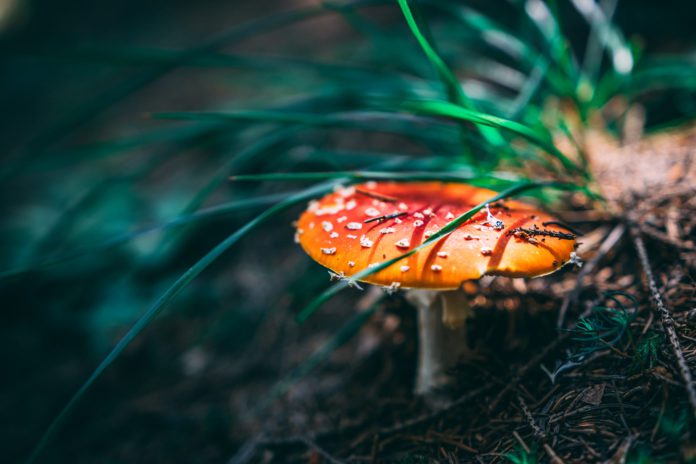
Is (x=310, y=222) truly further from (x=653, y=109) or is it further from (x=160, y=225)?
(x=653, y=109)

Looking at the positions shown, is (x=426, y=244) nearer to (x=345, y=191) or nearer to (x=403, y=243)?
(x=403, y=243)

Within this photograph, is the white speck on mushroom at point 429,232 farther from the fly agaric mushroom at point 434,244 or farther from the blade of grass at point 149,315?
the blade of grass at point 149,315

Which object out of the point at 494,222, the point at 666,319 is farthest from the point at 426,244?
the point at 666,319

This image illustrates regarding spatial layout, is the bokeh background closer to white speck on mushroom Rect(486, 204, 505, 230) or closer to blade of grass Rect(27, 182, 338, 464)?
blade of grass Rect(27, 182, 338, 464)

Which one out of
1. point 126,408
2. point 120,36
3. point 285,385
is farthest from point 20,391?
point 120,36

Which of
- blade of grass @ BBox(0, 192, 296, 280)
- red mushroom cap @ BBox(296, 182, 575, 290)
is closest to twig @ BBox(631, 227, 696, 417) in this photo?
red mushroom cap @ BBox(296, 182, 575, 290)
